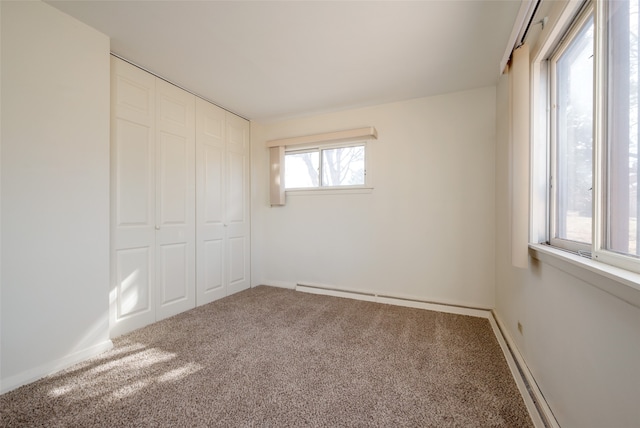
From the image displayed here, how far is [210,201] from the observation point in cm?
327

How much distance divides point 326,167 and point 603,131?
287cm

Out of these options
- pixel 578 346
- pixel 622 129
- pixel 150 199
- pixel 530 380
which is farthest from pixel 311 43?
pixel 530 380

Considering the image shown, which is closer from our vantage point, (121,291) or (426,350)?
(426,350)

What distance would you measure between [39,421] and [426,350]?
2454 mm

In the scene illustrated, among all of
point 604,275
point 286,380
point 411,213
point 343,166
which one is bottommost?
point 286,380

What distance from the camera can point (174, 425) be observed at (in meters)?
1.34

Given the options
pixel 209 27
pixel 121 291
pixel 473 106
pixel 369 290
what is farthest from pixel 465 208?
pixel 121 291

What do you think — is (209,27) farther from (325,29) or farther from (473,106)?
(473,106)

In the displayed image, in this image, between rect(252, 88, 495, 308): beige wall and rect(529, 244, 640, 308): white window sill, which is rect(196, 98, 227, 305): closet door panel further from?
rect(529, 244, 640, 308): white window sill

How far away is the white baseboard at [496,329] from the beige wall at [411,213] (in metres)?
0.10

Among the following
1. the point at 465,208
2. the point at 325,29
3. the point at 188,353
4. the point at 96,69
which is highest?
the point at 325,29

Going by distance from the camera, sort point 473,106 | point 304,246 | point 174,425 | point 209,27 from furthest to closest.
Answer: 1. point 304,246
2. point 473,106
3. point 209,27
4. point 174,425

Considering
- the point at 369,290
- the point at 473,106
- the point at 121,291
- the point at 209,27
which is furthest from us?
the point at 369,290

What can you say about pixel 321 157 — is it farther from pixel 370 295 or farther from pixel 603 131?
pixel 603 131
